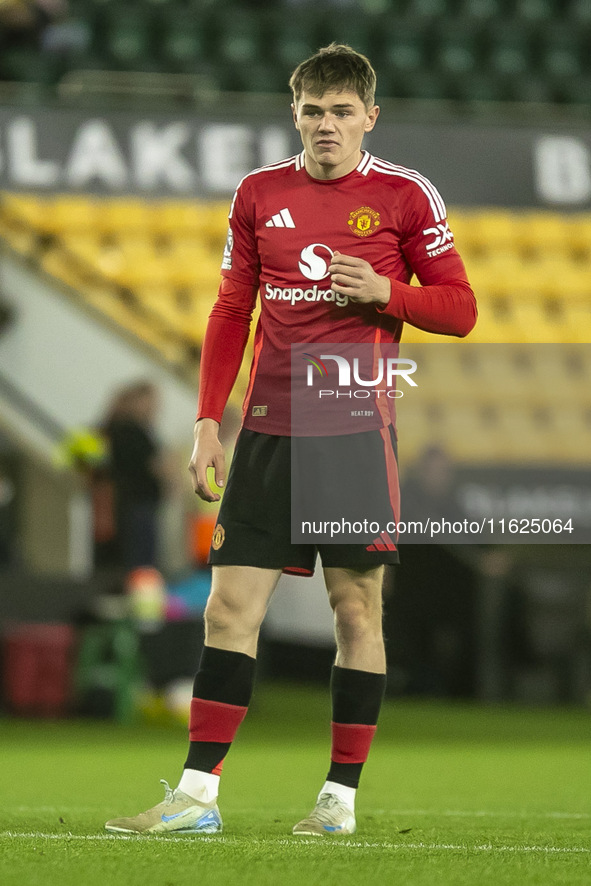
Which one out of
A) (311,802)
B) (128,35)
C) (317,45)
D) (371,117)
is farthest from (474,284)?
(371,117)

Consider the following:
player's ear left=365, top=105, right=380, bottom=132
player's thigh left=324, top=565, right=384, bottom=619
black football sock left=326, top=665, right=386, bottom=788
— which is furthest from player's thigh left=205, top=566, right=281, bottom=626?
player's ear left=365, top=105, right=380, bottom=132

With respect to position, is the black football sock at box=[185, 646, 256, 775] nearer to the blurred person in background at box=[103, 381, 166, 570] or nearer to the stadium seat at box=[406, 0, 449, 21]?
the blurred person in background at box=[103, 381, 166, 570]

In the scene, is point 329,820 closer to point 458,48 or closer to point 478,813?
point 478,813

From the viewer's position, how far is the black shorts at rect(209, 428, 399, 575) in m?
2.99

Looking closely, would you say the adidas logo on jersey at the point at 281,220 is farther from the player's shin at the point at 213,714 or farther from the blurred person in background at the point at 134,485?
the blurred person in background at the point at 134,485

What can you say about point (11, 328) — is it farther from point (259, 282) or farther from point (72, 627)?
point (259, 282)

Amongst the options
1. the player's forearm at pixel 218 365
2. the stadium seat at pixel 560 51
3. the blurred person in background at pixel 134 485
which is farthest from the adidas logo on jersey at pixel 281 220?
the stadium seat at pixel 560 51

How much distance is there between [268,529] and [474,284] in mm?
7827

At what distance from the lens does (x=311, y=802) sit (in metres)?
3.97

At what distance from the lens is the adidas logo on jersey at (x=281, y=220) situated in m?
3.09

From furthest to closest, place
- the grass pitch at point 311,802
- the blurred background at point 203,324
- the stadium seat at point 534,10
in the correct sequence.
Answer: the stadium seat at point 534,10, the blurred background at point 203,324, the grass pitch at point 311,802

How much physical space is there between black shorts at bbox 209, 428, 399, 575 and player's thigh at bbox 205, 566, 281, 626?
0.06 ft

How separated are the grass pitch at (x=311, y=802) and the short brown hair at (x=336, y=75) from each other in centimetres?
154

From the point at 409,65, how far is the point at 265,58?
1.13m
